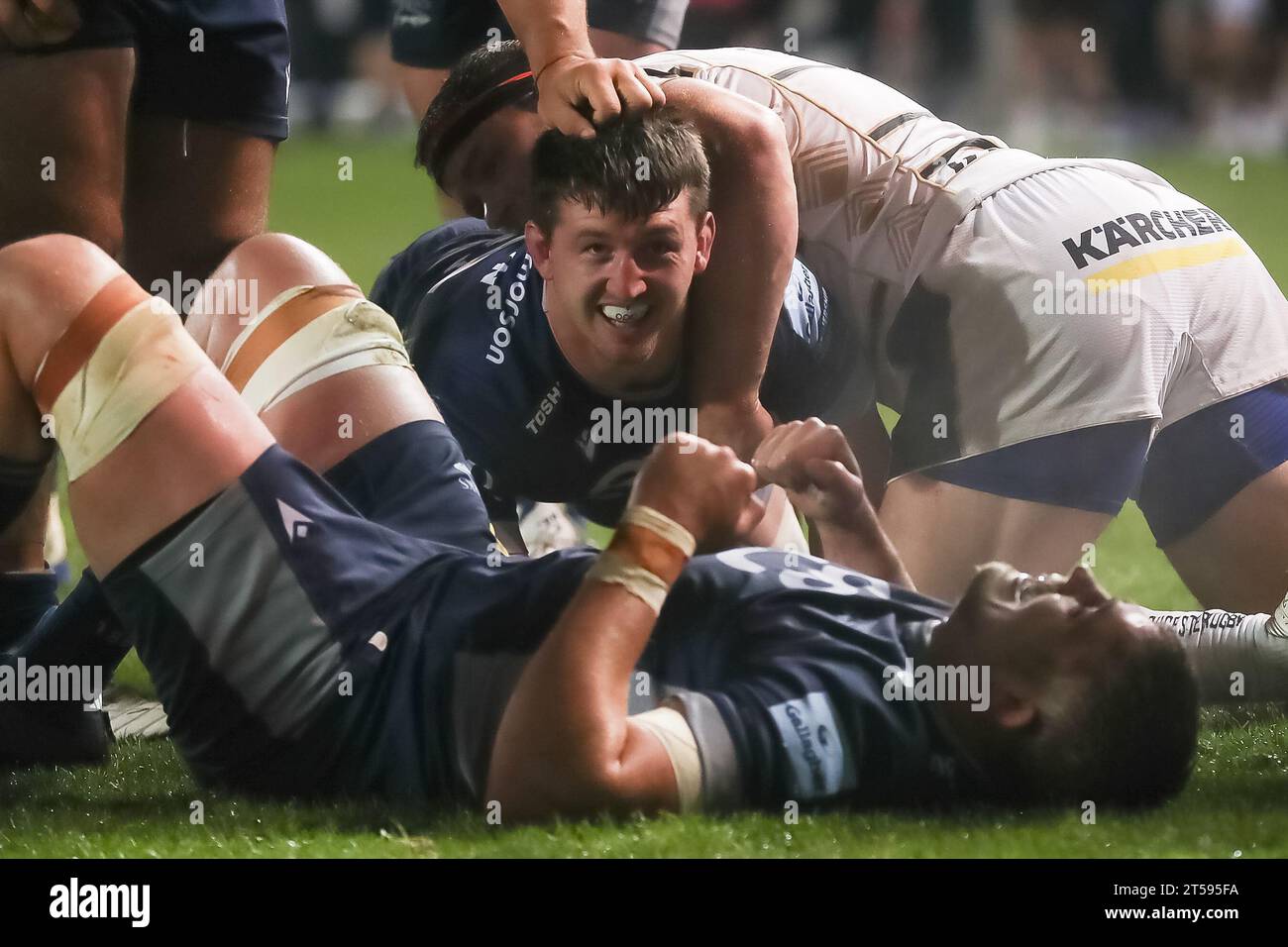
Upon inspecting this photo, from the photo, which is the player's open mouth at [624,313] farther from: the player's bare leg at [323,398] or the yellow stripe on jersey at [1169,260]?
the yellow stripe on jersey at [1169,260]

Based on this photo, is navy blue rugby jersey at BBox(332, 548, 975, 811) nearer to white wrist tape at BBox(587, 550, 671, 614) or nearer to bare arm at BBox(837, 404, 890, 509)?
white wrist tape at BBox(587, 550, 671, 614)

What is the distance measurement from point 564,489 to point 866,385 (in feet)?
1.86

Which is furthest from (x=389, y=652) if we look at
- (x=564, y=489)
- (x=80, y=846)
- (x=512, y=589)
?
(x=564, y=489)

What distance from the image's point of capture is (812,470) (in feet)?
8.59

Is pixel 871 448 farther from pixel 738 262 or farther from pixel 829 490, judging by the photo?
pixel 738 262

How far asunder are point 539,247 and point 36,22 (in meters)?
0.82

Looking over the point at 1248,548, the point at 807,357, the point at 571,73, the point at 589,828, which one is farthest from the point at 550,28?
the point at 1248,548

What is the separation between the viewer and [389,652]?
2.26 metres

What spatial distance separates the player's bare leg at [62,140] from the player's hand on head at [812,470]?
1.09 metres

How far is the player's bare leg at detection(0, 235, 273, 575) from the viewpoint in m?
2.18

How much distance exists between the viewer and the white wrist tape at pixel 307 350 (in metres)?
2.55

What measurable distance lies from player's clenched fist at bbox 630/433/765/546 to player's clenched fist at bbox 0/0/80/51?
3.62 ft
